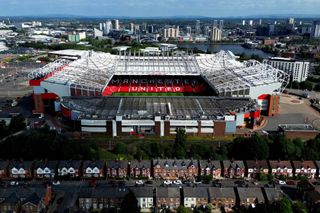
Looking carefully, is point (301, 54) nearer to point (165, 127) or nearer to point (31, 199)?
point (165, 127)

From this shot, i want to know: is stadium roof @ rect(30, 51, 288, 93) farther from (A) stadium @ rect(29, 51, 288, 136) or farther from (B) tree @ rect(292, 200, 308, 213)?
(B) tree @ rect(292, 200, 308, 213)

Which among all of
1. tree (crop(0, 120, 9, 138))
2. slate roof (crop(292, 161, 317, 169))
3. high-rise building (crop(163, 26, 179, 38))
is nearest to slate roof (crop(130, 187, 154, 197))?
slate roof (crop(292, 161, 317, 169))

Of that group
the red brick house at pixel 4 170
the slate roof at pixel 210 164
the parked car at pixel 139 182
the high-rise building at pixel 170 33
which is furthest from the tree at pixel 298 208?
the high-rise building at pixel 170 33

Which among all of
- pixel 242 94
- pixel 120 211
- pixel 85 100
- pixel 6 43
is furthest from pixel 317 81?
pixel 6 43

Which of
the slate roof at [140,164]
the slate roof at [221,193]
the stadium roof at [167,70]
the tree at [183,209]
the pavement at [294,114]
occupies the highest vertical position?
the stadium roof at [167,70]

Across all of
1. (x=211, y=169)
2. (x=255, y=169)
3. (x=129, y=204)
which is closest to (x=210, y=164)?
(x=211, y=169)

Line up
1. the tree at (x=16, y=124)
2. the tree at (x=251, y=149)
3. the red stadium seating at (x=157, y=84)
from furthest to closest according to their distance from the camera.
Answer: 1. the red stadium seating at (x=157, y=84)
2. the tree at (x=16, y=124)
3. the tree at (x=251, y=149)

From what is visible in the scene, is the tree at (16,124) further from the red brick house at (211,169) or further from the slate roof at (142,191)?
the red brick house at (211,169)
